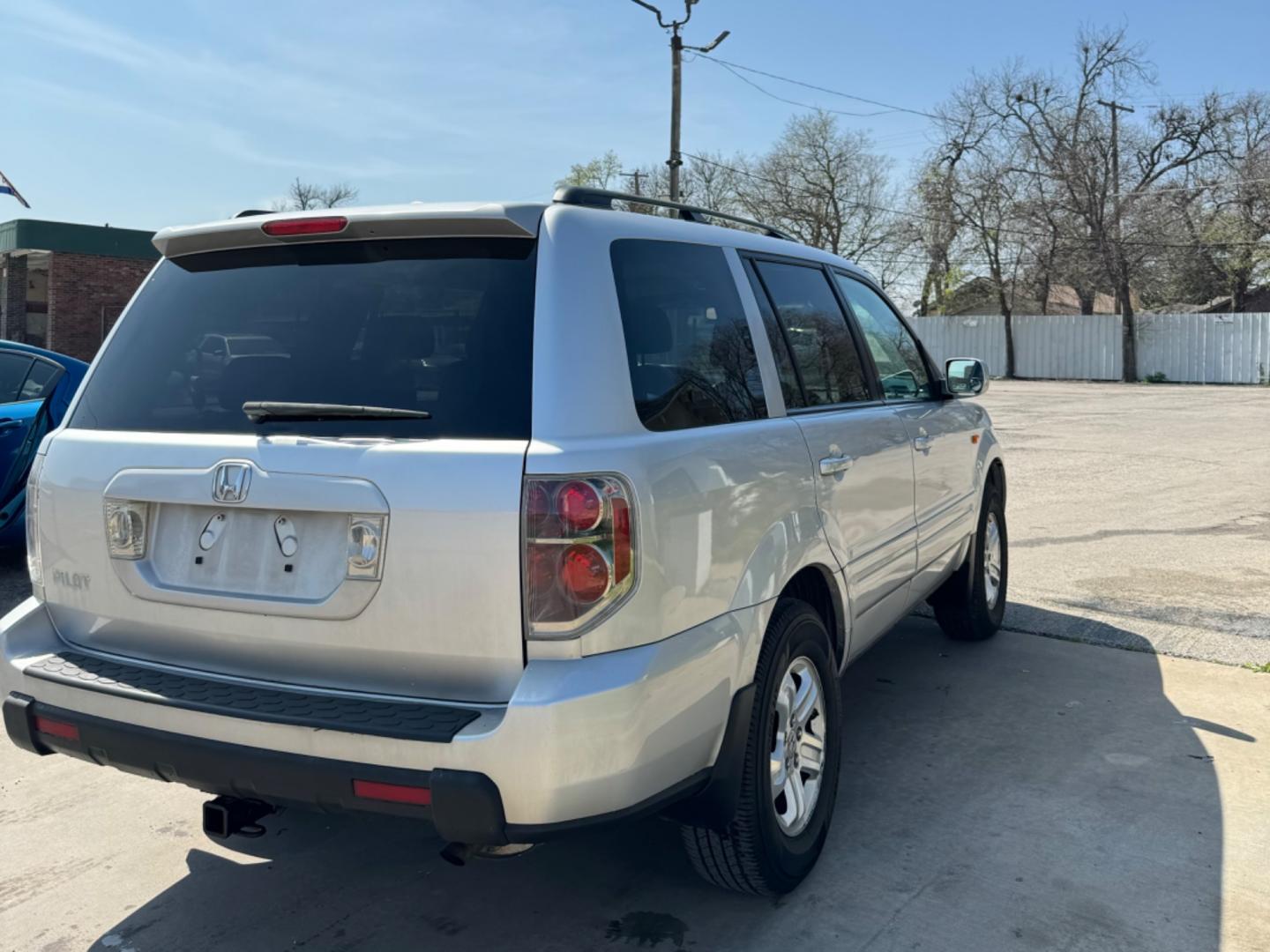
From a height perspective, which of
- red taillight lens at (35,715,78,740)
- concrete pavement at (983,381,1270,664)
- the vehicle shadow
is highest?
red taillight lens at (35,715,78,740)

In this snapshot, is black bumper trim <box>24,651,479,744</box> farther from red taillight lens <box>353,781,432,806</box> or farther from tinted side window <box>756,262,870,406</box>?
tinted side window <box>756,262,870,406</box>

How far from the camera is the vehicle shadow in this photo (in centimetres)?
303

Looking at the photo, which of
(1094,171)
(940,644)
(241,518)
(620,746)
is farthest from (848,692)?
(1094,171)

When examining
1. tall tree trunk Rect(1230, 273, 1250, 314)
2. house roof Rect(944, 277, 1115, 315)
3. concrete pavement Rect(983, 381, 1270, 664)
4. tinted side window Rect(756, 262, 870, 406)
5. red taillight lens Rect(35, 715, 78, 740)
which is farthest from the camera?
house roof Rect(944, 277, 1115, 315)

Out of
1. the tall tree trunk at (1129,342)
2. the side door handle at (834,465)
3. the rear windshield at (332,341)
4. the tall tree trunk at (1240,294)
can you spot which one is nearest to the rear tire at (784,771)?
the side door handle at (834,465)

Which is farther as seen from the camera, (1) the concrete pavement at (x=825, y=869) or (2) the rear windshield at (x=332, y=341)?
(1) the concrete pavement at (x=825, y=869)

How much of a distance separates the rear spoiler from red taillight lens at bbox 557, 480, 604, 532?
687 millimetres

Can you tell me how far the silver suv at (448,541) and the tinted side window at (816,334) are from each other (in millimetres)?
329

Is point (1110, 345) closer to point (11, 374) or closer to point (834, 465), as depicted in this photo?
point (11, 374)

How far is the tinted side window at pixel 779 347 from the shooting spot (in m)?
3.52

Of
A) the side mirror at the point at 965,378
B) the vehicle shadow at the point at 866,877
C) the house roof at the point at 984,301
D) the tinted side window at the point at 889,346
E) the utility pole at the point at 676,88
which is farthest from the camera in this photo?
the house roof at the point at 984,301

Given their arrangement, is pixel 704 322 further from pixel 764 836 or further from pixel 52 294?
pixel 52 294

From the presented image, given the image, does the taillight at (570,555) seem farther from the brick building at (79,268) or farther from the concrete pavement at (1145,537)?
the brick building at (79,268)

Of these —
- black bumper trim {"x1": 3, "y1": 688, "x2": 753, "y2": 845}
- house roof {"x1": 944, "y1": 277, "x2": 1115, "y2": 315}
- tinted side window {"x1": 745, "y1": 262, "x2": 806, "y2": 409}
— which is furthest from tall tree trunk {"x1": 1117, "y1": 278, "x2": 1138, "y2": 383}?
black bumper trim {"x1": 3, "y1": 688, "x2": 753, "y2": 845}
